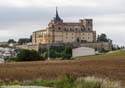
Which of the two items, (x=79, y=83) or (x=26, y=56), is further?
(x=26, y=56)

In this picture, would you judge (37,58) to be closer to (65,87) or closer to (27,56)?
(27,56)

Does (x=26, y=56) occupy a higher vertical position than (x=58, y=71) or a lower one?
lower

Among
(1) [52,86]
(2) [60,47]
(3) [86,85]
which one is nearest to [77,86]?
(3) [86,85]

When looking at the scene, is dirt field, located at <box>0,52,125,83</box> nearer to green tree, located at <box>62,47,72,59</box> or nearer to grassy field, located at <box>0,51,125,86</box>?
grassy field, located at <box>0,51,125,86</box>

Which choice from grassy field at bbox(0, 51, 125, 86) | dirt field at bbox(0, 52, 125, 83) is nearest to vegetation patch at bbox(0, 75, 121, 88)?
grassy field at bbox(0, 51, 125, 86)

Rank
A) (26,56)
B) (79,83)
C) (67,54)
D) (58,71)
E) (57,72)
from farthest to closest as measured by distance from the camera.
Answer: (67,54) → (26,56) → (58,71) → (57,72) → (79,83)

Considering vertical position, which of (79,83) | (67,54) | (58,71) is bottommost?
(67,54)

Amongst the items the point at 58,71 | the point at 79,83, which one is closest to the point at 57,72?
the point at 58,71

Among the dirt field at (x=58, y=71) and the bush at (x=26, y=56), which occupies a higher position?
the dirt field at (x=58, y=71)

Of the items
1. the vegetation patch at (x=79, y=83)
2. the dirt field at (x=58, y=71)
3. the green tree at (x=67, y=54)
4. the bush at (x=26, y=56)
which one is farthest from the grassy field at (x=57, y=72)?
the green tree at (x=67, y=54)

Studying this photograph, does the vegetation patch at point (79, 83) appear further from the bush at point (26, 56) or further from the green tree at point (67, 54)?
the green tree at point (67, 54)

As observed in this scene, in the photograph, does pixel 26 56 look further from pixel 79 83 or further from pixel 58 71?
pixel 79 83

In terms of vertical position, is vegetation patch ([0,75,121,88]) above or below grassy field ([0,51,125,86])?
above

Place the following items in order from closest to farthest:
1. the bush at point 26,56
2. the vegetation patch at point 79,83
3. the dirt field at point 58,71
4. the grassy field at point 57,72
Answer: the vegetation patch at point 79,83
the grassy field at point 57,72
the dirt field at point 58,71
the bush at point 26,56
